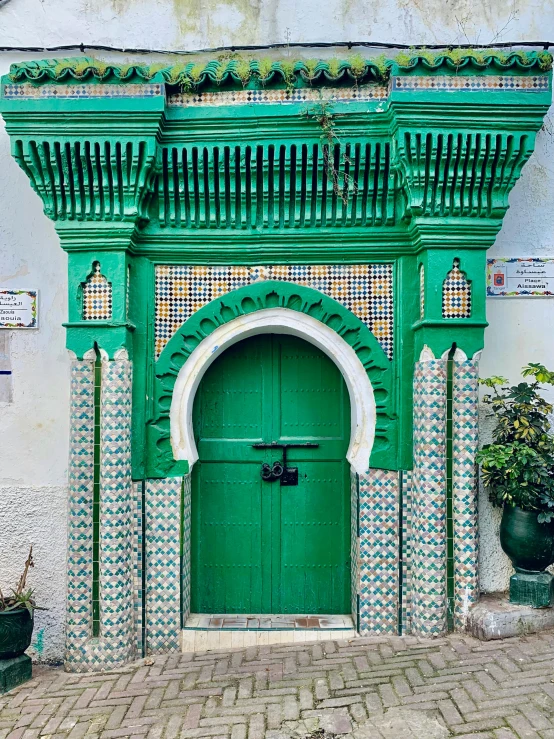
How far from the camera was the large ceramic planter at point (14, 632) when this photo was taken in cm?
436

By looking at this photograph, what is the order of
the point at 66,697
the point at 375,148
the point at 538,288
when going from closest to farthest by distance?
the point at 66,697, the point at 375,148, the point at 538,288

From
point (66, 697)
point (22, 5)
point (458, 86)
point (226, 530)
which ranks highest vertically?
point (22, 5)

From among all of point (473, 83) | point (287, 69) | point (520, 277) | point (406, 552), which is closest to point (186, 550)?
point (406, 552)

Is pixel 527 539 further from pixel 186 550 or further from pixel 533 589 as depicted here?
pixel 186 550

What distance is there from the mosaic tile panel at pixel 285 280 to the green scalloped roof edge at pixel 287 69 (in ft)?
4.82

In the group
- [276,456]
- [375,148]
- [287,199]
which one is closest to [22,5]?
[287,199]

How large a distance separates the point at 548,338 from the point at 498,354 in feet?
1.56

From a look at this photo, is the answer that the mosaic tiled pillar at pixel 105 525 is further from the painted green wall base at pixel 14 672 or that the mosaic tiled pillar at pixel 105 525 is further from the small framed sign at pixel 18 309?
the small framed sign at pixel 18 309

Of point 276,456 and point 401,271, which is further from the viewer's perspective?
point 276,456

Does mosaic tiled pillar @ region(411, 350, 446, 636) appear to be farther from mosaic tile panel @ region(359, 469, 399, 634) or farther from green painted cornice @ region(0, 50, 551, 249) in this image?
green painted cornice @ region(0, 50, 551, 249)

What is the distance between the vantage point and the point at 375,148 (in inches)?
179

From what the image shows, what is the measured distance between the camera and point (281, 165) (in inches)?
183

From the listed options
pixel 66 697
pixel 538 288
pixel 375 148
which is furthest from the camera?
pixel 538 288

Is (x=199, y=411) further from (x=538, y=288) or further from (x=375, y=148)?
(x=538, y=288)
